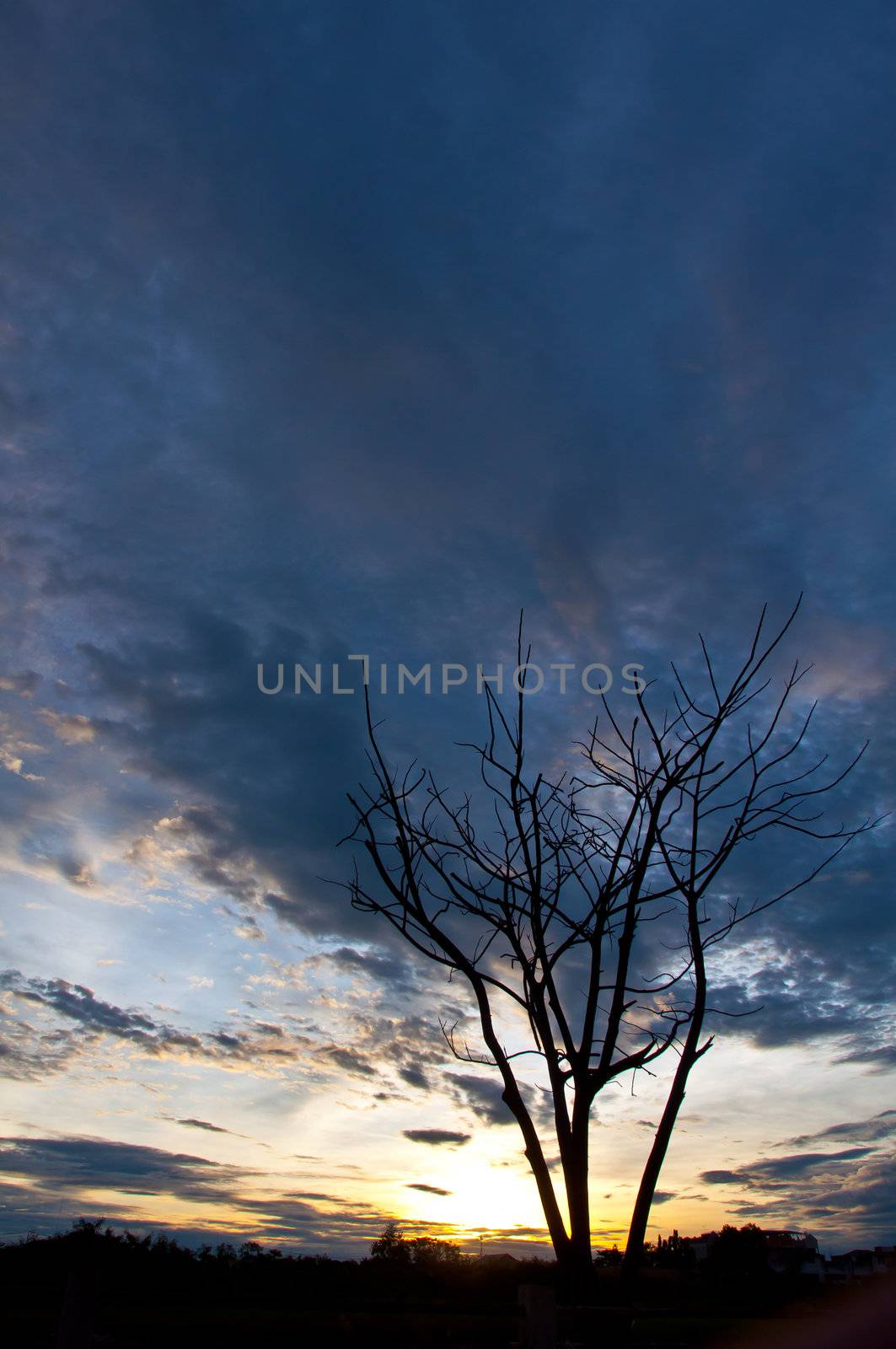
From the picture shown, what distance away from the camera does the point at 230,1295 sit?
11.8ft

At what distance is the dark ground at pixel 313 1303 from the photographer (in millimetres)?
3111

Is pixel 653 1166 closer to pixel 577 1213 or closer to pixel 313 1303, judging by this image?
pixel 577 1213

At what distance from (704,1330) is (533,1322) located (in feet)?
1.97

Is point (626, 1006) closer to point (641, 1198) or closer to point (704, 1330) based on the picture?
point (641, 1198)

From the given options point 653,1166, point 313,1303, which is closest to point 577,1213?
point 653,1166

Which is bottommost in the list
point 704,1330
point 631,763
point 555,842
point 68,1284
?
point 704,1330

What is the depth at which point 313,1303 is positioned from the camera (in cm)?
345

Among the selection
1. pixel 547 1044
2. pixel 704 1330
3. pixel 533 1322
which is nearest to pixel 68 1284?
pixel 533 1322

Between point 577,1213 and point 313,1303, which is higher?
point 577,1213

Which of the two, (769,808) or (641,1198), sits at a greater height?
(769,808)

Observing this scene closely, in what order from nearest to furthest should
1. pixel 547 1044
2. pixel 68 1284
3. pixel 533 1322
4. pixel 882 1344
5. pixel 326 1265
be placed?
pixel 882 1344
pixel 533 1322
pixel 68 1284
pixel 547 1044
pixel 326 1265

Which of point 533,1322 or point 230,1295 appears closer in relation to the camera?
point 533,1322

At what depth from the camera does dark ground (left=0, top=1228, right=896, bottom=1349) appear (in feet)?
10.2

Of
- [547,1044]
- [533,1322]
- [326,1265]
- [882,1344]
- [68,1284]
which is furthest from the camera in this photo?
[326,1265]
